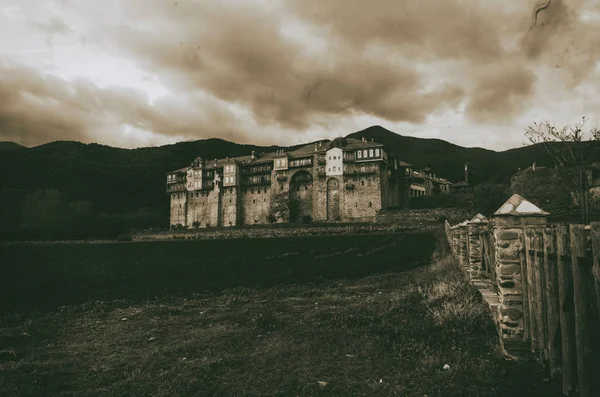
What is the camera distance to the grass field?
5398 mm

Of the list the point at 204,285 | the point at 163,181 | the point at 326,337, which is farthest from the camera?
the point at 163,181

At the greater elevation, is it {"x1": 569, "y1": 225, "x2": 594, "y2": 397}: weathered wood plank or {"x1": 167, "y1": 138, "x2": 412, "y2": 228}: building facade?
{"x1": 167, "y1": 138, "x2": 412, "y2": 228}: building facade

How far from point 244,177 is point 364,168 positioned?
2632 centimetres

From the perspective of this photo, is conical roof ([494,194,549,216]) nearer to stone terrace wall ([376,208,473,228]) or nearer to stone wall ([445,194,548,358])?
stone wall ([445,194,548,358])

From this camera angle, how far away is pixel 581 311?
3.80 meters

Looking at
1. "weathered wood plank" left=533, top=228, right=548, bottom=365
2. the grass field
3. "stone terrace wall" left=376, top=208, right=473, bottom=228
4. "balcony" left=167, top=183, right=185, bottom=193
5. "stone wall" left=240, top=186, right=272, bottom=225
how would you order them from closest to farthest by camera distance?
"weathered wood plank" left=533, top=228, right=548, bottom=365 < the grass field < "stone terrace wall" left=376, top=208, right=473, bottom=228 < "stone wall" left=240, top=186, right=272, bottom=225 < "balcony" left=167, top=183, right=185, bottom=193

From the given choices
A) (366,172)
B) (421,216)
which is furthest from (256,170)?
(421,216)

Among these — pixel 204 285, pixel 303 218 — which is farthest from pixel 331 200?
pixel 204 285

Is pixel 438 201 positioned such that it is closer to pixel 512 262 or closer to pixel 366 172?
pixel 366 172

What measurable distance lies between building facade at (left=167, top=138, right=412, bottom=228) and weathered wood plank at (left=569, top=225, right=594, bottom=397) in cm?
5507

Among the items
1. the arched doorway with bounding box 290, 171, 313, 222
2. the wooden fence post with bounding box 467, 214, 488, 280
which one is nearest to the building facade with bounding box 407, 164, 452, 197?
the arched doorway with bounding box 290, 171, 313, 222

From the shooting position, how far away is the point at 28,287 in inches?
647

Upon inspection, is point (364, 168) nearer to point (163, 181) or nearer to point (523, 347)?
point (523, 347)

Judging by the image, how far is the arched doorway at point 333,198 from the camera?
2608 inches
